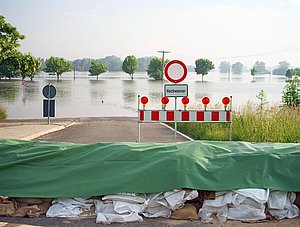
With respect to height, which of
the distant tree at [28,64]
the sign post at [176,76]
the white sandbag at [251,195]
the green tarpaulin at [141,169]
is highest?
the distant tree at [28,64]

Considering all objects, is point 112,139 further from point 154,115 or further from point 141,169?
point 141,169

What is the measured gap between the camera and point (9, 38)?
90.9ft

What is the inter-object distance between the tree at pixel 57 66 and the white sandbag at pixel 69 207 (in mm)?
118602

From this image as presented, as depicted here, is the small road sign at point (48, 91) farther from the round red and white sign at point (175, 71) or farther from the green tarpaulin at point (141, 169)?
the green tarpaulin at point (141, 169)

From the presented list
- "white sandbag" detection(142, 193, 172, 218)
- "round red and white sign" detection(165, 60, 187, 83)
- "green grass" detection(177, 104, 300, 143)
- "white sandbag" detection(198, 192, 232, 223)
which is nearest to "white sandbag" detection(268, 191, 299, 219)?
"white sandbag" detection(198, 192, 232, 223)

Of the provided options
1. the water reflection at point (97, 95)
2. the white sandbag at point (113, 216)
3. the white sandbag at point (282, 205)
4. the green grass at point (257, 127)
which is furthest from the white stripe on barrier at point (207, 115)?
the water reflection at point (97, 95)

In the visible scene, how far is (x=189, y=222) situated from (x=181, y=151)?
985mm

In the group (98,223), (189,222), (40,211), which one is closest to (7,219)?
→ (40,211)

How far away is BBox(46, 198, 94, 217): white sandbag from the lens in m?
5.79

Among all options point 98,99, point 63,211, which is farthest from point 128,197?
point 98,99

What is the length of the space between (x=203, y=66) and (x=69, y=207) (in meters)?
115

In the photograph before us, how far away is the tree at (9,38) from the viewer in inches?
1059

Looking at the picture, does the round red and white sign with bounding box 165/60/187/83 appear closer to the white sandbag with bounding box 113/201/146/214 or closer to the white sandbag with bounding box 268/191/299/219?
the white sandbag with bounding box 268/191/299/219

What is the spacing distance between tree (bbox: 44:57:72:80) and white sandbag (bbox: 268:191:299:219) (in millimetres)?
119449
